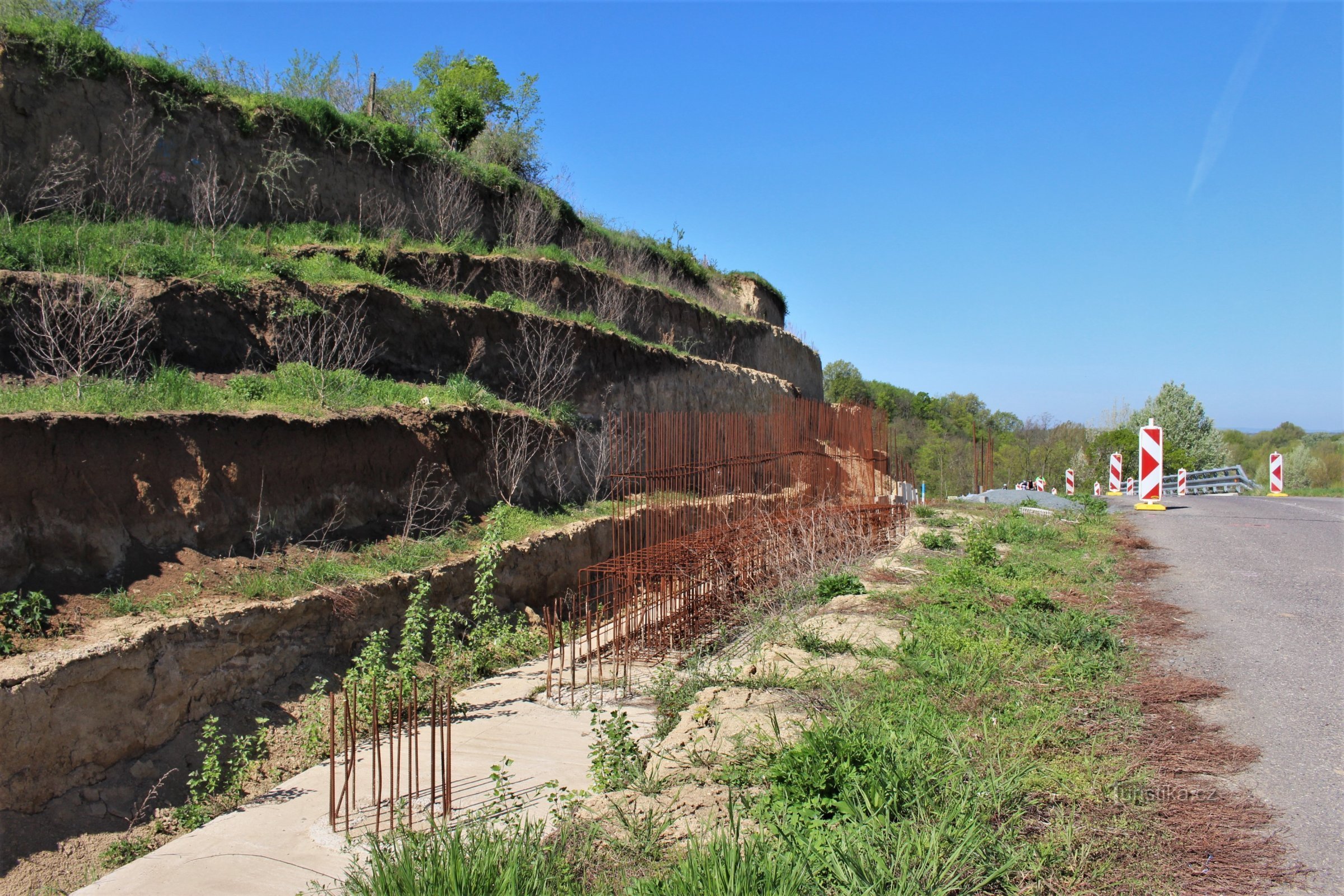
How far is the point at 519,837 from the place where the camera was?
12.5 feet

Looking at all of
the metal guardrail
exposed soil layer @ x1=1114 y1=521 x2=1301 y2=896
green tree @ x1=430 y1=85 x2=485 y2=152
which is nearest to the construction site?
exposed soil layer @ x1=1114 y1=521 x2=1301 y2=896

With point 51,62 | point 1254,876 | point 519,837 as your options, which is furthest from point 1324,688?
point 51,62

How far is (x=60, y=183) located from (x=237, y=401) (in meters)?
4.05

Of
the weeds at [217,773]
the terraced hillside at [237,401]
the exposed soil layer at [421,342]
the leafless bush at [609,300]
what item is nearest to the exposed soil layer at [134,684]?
the terraced hillside at [237,401]

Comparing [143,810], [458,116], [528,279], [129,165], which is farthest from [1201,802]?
[458,116]

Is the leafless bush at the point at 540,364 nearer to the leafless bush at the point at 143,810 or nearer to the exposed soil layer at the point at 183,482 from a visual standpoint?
the exposed soil layer at the point at 183,482

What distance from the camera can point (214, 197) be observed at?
11773 mm

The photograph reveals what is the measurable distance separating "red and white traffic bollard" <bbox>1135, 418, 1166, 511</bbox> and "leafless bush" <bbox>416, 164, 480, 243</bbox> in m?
14.0

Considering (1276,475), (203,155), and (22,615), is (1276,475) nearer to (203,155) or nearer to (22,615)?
(203,155)

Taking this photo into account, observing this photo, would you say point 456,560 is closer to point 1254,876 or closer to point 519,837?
point 519,837

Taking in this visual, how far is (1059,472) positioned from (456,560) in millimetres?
43421

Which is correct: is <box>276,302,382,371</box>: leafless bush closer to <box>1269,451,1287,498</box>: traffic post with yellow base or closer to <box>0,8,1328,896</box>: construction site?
<box>0,8,1328,896</box>: construction site

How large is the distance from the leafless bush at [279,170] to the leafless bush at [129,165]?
165 cm

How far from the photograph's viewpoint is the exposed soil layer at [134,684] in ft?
17.0
